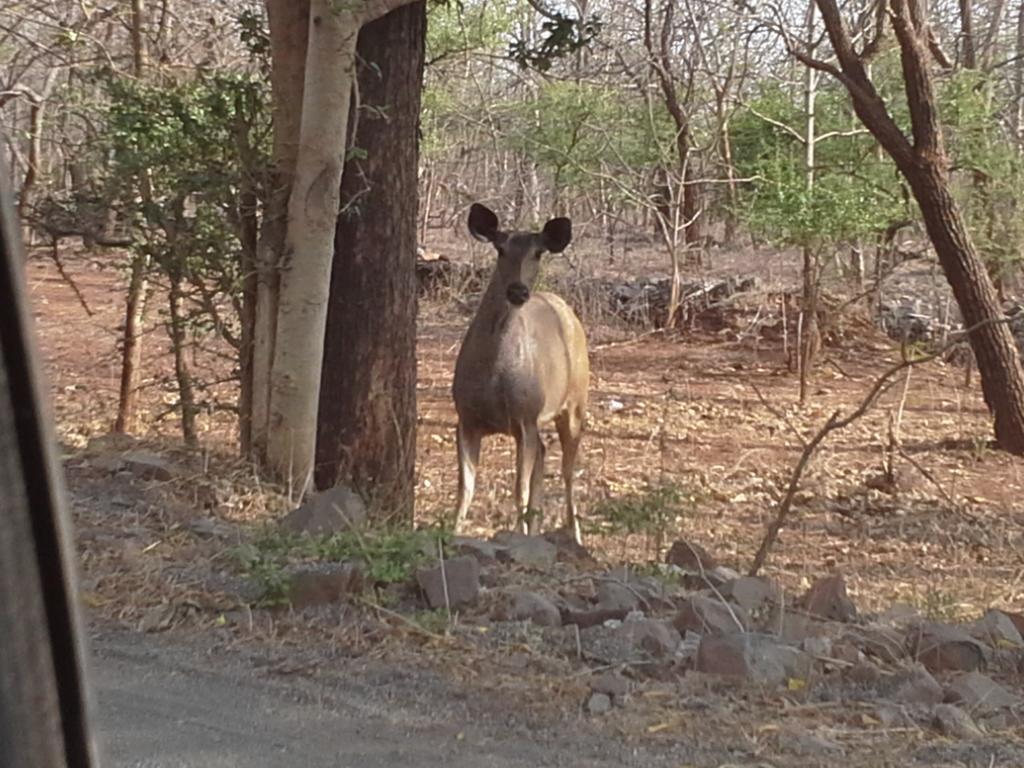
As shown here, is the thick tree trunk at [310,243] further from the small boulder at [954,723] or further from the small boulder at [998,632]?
the small boulder at [954,723]

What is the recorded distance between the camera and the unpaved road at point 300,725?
4852mm

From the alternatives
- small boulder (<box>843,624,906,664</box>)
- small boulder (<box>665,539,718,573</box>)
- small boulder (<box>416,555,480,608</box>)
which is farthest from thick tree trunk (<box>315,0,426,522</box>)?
small boulder (<box>843,624,906,664</box>)

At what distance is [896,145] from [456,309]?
1046 centimetres

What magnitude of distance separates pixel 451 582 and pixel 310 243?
2863 millimetres

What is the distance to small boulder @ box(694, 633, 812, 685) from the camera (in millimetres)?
5656

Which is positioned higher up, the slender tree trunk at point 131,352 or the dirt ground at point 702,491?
the slender tree trunk at point 131,352

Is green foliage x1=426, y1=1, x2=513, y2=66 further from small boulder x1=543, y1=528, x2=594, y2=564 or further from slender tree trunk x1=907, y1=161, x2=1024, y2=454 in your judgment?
small boulder x1=543, y1=528, x2=594, y2=564

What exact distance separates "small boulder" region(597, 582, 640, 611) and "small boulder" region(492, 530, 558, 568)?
Result: 641mm

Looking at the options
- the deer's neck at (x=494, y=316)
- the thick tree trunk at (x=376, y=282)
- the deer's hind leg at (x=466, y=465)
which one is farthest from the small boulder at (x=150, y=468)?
the deer's neck at (x=494, y=316)

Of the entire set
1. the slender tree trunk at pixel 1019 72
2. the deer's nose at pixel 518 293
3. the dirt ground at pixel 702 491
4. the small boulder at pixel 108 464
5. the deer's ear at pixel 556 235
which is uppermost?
the slender tree trunk at pixel 1019 72

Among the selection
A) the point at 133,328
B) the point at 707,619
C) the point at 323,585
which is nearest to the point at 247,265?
the point at 323,585

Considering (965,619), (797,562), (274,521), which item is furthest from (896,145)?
(274,521)

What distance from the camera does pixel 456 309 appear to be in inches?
918

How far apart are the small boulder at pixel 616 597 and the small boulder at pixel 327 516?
135cm
